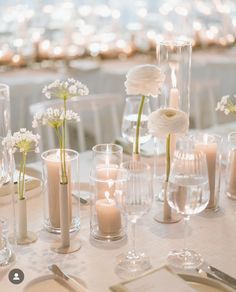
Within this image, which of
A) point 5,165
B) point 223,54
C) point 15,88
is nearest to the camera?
point 5,165

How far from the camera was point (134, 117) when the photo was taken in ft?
6.07

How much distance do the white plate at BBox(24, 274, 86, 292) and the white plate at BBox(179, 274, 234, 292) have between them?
0.22 m

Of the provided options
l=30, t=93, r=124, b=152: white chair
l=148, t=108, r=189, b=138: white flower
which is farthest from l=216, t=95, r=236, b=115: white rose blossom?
l=30, t=93, r=124, b=152: white chair

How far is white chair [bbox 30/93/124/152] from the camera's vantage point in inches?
104

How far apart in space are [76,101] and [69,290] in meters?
1.52

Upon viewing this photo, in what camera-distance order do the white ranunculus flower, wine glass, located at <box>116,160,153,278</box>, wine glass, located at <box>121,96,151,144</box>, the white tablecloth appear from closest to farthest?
wine glass, located at <box>116,160,153,278</box> → the white ranunculus flower → wine glass, located at <box>121,96,151,144</box> → the white tablecloth

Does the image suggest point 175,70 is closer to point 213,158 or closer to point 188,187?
point 213,158

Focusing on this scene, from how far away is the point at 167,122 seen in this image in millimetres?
1344

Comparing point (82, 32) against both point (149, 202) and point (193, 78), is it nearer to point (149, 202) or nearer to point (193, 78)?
point (193, 78)

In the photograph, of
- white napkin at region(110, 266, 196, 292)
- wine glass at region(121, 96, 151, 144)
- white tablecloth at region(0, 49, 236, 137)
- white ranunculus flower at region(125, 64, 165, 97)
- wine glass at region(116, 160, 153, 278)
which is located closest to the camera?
white napkin at region(110, 266, 196, 292)

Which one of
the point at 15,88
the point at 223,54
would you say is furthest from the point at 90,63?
the point at 223,54

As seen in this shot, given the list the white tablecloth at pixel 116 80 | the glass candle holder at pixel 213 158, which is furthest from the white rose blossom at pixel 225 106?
the white tablecloth at pixel 116 80

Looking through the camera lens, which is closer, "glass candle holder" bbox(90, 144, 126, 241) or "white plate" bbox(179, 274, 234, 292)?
"white plate" bbox(179, 274, 234, 292)

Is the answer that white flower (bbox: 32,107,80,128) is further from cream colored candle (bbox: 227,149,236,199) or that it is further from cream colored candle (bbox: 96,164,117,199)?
cream colored candle (bbox: 227,149,236,199)
